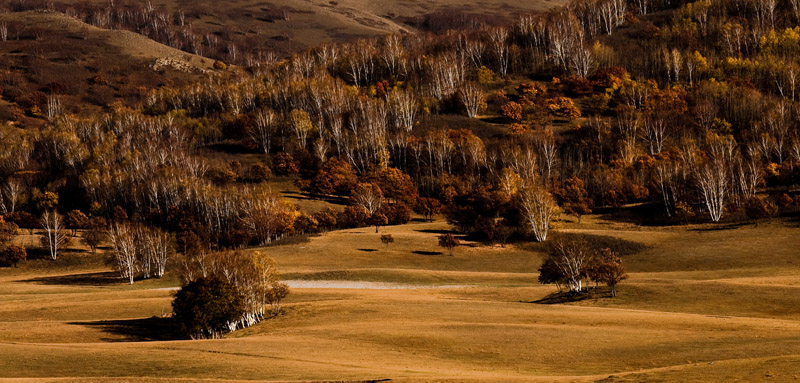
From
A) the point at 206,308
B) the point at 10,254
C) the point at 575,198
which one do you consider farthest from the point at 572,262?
the point at 10,254

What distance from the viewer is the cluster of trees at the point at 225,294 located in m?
70.9

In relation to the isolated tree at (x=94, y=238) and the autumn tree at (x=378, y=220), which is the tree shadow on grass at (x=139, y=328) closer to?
the isolated tree at (x=94, y=238)

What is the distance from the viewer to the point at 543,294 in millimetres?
85750

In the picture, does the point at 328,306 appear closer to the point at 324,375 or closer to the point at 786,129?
the point at 324,375

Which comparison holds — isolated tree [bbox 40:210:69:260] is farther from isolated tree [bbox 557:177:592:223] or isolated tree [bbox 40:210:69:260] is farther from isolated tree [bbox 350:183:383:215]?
isolated tree [bbox 557:177:592:223]

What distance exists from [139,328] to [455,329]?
1309 inches

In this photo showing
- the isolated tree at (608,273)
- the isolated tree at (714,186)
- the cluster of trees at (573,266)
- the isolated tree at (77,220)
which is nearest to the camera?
the isolated tree at (608,273)

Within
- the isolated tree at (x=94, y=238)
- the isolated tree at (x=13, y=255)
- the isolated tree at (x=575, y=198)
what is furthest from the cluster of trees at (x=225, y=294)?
the isolated tree at (x=575, y=198)

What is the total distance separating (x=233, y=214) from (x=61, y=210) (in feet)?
200

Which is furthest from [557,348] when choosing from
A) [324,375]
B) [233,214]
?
[233,214]

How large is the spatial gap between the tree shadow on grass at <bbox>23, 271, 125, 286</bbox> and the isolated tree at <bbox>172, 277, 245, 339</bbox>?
56.5 meters

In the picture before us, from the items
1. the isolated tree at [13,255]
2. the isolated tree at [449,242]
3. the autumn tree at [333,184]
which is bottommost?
the isolated tree at [449,242]

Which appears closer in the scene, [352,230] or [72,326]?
[72,326]

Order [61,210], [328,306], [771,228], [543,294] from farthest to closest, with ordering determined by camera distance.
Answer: [61,210]
[771,228]
[543,294]
[328,306]
